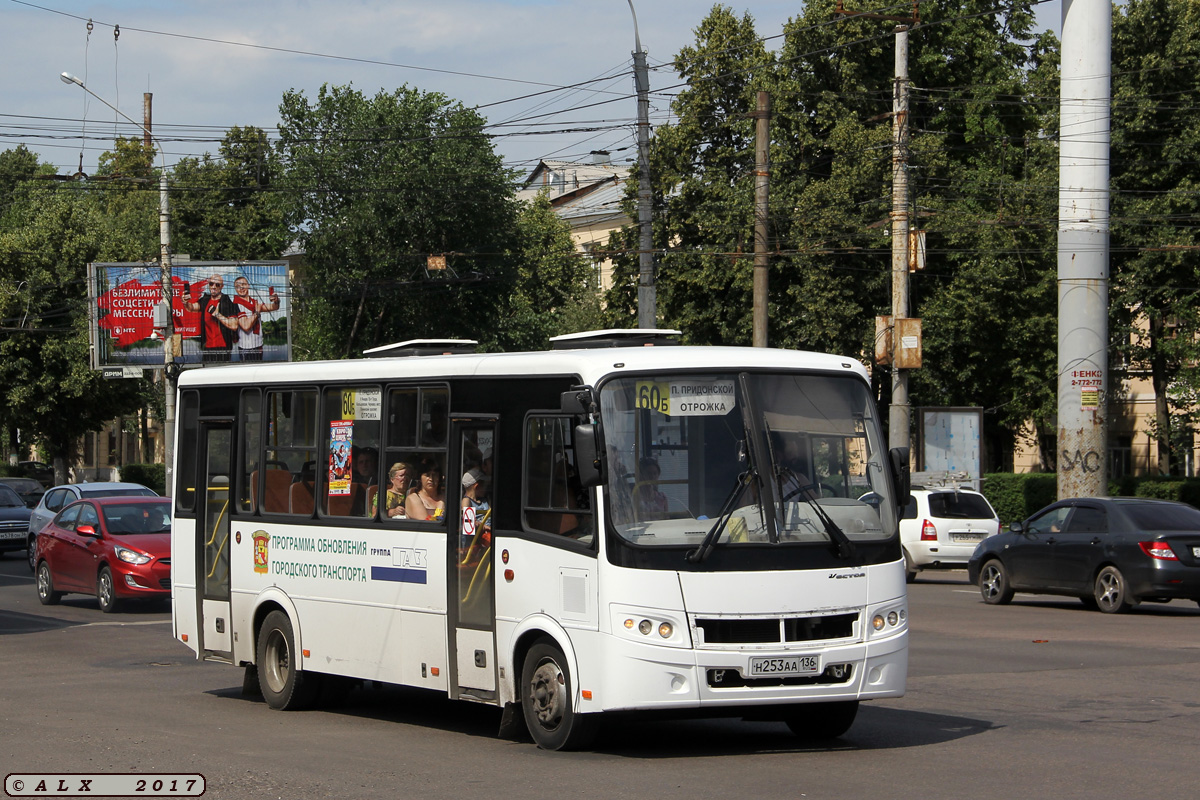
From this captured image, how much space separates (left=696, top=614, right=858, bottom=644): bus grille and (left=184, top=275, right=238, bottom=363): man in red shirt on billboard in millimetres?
39994

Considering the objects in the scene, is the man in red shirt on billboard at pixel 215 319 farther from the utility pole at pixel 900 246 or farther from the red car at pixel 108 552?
the red car at pixel 108 552

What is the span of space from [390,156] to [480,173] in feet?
10.7

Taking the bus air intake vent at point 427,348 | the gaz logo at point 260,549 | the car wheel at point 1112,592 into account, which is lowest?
the car wheel at point 1112,592

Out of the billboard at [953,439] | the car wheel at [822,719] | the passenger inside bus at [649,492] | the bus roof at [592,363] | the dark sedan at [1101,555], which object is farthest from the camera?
the billboard at [953,439]

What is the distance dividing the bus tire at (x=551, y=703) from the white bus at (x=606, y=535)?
2 centimetres

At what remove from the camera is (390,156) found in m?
55.2

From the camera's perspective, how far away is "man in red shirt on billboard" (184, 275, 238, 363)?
47.0 m

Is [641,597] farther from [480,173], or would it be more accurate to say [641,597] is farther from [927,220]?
[480,173]

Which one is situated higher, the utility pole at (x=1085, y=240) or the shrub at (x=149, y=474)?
the utility pole at (x=1085, y=240)

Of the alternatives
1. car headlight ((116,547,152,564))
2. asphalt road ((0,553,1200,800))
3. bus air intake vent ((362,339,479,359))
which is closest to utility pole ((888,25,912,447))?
asphalt road ((0,553,1200,800))

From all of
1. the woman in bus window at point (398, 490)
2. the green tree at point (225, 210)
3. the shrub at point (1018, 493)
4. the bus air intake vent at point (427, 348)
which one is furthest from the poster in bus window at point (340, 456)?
the green tree at point (225, 210)

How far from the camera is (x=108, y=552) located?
2172 cm

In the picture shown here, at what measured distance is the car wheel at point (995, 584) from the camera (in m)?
21.9

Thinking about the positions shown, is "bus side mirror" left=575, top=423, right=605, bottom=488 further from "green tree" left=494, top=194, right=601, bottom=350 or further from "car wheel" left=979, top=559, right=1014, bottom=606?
"green tree" left=494, top=194, right=601, bottom=350
